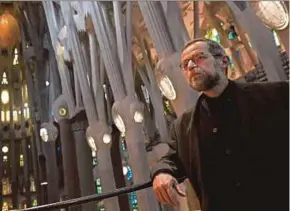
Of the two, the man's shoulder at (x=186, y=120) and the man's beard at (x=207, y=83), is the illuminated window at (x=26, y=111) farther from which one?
the man's beard at (x=207, y=83)

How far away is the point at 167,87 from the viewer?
716 cm

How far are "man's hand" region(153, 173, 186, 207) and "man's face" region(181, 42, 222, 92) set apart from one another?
443mm

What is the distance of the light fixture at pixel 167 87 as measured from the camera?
279 inches

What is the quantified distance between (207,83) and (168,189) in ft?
1.70

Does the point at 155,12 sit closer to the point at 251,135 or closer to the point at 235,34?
the point at 251,135

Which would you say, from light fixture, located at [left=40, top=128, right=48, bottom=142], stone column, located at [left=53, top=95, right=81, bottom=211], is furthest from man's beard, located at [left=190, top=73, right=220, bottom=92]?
light fixture, located at [left=40, top=128, right=48, bottom=142]

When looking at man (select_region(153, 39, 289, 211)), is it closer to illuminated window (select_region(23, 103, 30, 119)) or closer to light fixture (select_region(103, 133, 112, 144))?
light fixture (select_region(103, 133, 112, 144))

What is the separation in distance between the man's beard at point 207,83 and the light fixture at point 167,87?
5.17m

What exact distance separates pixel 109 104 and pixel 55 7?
533 cm

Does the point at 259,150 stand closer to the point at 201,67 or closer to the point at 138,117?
the point at 201,67

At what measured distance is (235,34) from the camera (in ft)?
51.3

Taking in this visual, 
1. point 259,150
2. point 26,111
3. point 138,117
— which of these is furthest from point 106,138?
point 26,111

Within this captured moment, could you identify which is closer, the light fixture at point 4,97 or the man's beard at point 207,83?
the man's beard at point 207,83

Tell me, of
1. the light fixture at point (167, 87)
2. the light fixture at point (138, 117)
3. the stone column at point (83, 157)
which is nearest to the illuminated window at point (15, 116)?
the stone column at point (83, 157)
